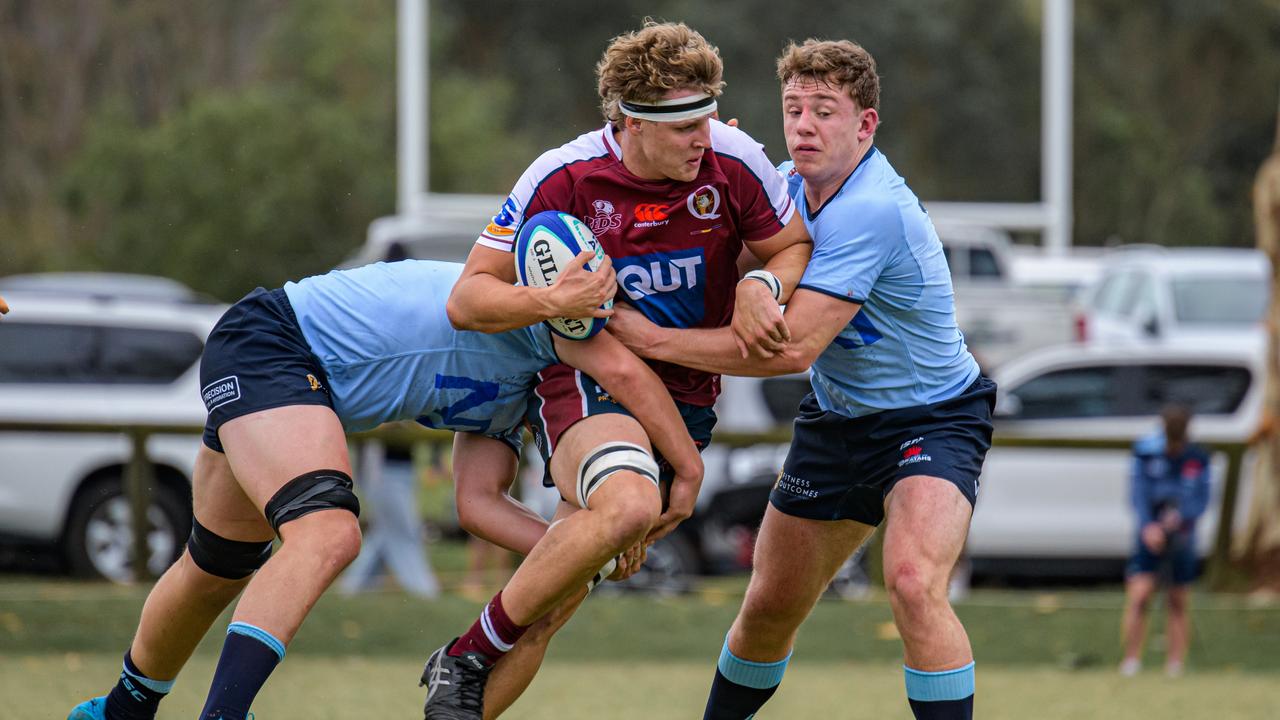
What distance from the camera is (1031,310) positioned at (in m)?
15.9

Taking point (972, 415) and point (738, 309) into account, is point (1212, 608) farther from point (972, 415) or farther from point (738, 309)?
point (738, 309)

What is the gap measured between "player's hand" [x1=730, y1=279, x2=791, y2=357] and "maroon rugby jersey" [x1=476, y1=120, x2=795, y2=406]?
0.19m

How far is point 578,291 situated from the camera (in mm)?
5012

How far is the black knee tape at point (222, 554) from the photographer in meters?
5.43

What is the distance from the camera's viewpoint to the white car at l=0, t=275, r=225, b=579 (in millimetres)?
12414

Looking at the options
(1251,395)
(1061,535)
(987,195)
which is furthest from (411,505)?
(987,195)

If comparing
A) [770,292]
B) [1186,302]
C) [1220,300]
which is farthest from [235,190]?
[770,292]

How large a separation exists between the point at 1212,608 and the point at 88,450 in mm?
8317

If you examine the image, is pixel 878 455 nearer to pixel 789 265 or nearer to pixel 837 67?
pixel 789 265

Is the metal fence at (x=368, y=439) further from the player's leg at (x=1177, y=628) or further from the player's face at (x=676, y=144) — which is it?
the player's face at (x=676, y=144)

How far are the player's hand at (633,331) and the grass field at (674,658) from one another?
3.40 m

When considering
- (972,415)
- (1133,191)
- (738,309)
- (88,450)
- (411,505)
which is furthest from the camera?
(1133,191)

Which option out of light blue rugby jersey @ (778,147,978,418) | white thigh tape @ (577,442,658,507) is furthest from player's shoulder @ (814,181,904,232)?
white thigh tape @ (577,442,658,507)

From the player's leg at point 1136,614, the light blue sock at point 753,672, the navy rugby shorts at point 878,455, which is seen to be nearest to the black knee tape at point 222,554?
the light blue sock at point 753,672
